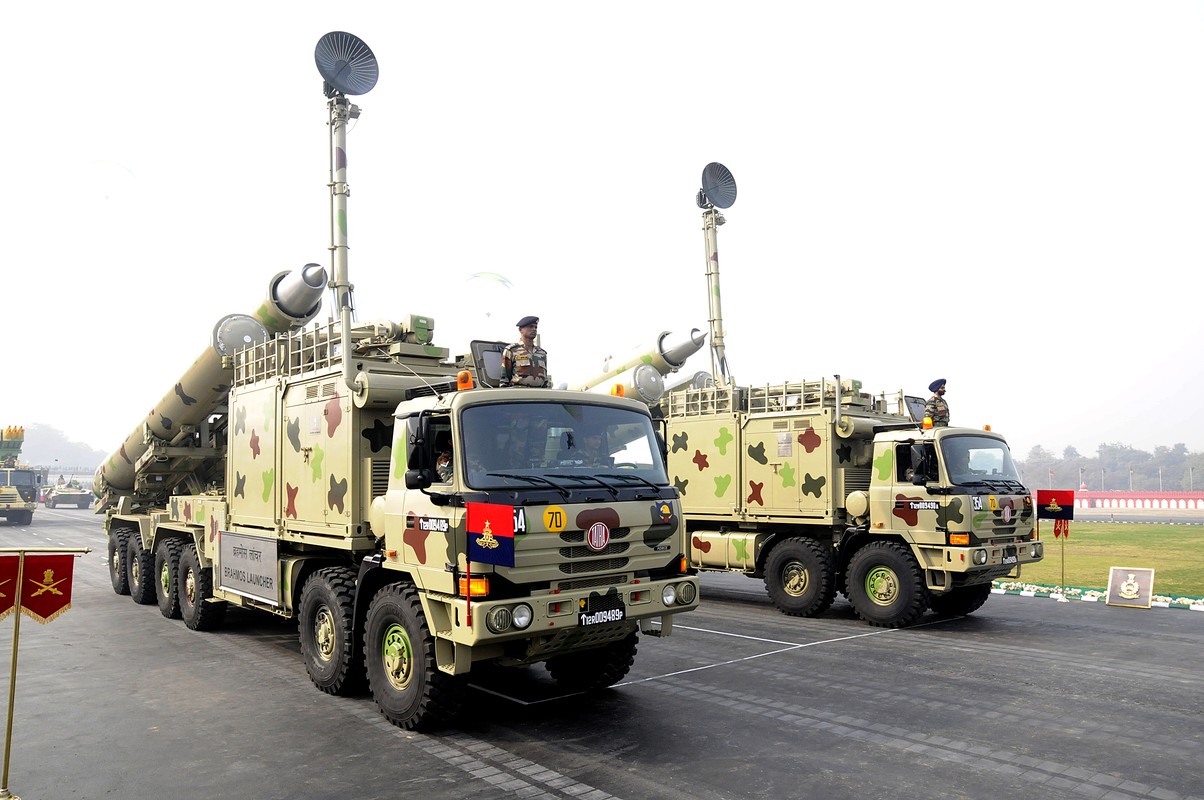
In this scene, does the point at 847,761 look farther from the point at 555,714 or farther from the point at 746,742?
the point at 555,714

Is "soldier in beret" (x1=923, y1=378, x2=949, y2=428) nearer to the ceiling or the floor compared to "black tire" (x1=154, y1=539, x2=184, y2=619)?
nearer to the ceiling

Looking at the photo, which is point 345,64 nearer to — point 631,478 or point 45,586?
point 631,478

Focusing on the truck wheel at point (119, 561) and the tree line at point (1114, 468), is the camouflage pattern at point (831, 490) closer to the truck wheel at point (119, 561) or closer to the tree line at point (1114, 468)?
the truck wheel at point (119, 561)

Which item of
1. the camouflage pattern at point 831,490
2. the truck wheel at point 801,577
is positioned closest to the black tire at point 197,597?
the camouflage pattern at point 831,490

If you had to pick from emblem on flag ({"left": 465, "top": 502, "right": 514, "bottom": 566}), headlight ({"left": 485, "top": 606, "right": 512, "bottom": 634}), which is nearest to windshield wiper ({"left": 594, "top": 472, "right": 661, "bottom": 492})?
emblem on flag ({"left": 465, "top": 502, "right": 514, "bottom": 566})

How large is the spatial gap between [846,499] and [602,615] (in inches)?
257

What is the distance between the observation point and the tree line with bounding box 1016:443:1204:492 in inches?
4228

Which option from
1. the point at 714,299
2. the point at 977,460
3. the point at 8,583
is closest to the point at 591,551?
the point at 8,583

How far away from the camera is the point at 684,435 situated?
46.6ft

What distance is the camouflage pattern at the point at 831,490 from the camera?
1054 cm

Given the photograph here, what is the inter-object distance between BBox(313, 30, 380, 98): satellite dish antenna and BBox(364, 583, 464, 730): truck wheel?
6426 mm

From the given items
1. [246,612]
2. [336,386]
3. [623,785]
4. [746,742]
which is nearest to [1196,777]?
[746,742]

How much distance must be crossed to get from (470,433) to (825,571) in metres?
7.16

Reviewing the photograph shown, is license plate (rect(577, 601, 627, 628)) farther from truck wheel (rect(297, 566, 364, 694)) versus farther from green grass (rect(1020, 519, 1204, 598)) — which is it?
green grass (rect(1020, 519, 1204, 598))
